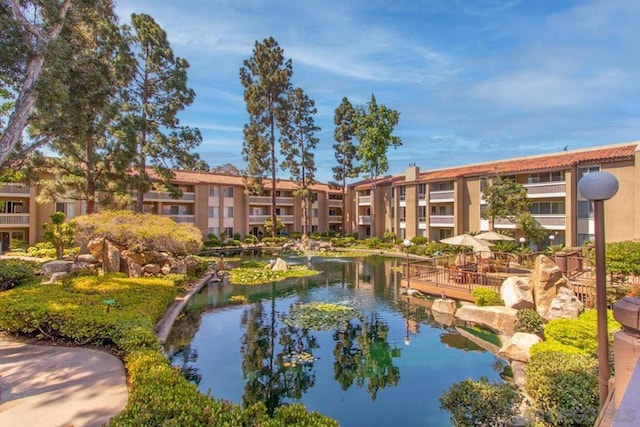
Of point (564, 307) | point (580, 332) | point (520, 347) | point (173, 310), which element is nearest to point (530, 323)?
point (564, 307)

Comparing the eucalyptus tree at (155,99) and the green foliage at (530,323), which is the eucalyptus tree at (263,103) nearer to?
the eucalyptus tree at (155,99)

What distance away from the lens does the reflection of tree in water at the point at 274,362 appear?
900cm

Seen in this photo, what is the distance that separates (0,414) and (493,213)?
29958mm

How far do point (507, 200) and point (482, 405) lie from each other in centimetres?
2561

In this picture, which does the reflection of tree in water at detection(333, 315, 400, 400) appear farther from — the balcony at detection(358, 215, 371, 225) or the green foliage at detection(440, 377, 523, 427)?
the balcony at detection(358, 215, 371, 225)

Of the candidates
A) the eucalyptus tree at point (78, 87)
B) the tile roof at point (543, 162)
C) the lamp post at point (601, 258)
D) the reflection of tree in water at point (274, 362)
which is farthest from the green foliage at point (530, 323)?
the tile roof at point (543, 162)

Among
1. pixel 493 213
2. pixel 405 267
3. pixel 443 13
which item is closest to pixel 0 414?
pixel 443 13

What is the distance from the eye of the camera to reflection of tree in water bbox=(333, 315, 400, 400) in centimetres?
978

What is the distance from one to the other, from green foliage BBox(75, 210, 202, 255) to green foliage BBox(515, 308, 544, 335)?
52.8ft

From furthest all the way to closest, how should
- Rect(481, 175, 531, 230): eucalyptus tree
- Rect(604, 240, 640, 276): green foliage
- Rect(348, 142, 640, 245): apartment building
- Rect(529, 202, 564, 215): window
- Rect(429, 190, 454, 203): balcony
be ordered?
Rect(429, 190, 454, 203): balcony < Rect(529, 202, 564, 215): window < Rect(481, 175, 531, 230): eucalyptus tree < Rect(348, 142, 640, 245): apartment building < Rect(604, 240, 640, 276): green foliage

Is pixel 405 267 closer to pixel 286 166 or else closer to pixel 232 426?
pixel 232 426

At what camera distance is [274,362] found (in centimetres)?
1078

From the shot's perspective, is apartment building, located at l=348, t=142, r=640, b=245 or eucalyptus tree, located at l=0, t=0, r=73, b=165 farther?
apartment building, located at l=348, t=142, r=640, b=245

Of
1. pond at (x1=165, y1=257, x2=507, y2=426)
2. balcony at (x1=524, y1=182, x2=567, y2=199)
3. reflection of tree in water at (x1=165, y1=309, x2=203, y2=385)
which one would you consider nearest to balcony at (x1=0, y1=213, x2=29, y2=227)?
pond at (x1=165, y1=257, x2=507, y2=426)
